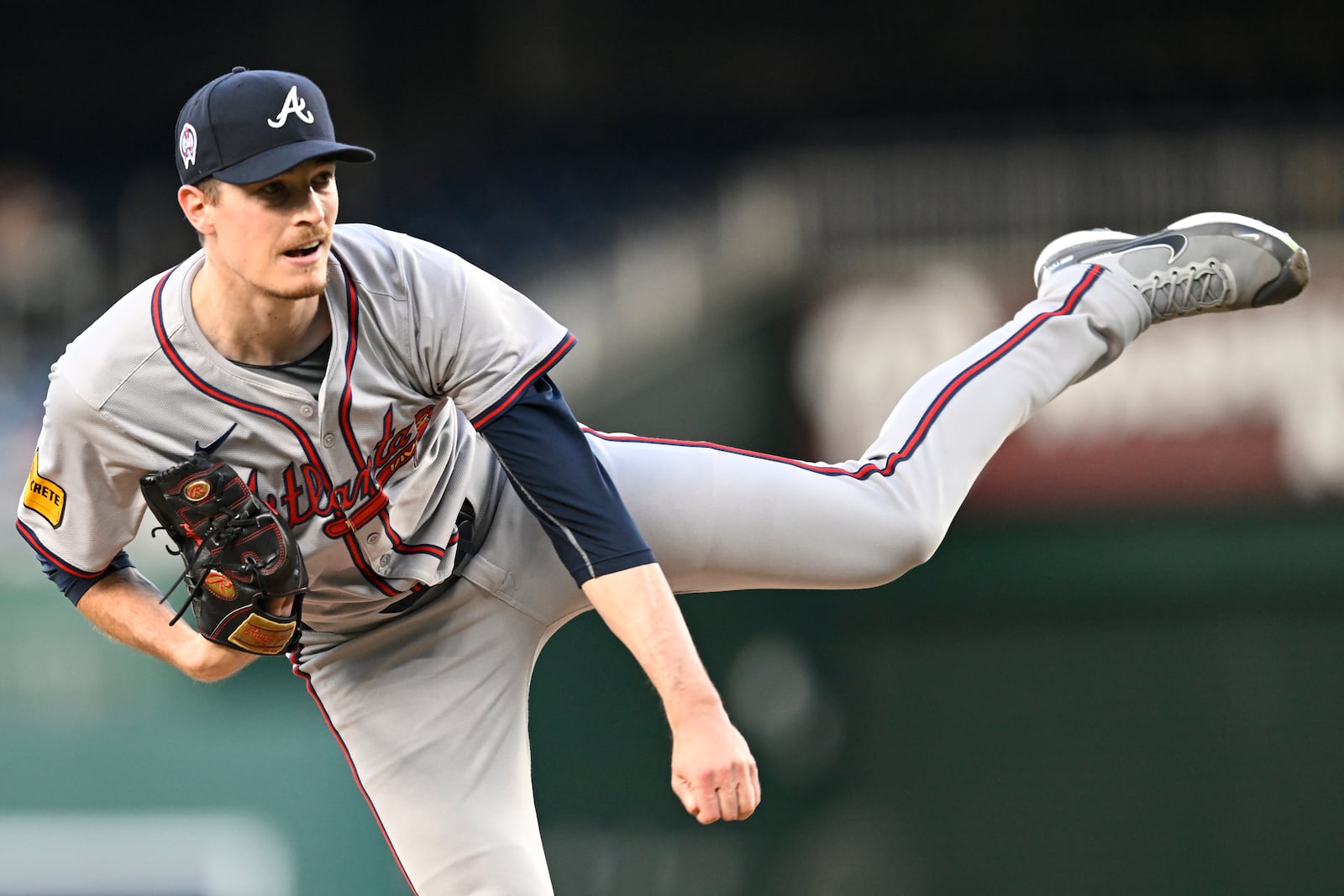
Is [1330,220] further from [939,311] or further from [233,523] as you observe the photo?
[233,523]

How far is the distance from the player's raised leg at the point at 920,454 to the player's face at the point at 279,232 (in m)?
0.52

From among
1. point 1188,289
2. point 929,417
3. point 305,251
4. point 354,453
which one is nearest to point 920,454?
point 929,417

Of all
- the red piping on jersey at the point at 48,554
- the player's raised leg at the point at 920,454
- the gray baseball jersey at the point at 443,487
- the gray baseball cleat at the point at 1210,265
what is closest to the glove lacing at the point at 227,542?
the gray baseball jersey at the point at 443,487

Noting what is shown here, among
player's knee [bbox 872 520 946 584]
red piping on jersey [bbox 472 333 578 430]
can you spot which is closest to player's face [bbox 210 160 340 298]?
red piping on jersey [bbox 472 333 578 430]

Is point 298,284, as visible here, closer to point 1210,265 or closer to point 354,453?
point 354,453

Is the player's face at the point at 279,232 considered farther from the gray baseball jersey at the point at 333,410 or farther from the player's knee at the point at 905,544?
the player's knee at the point at 905,544

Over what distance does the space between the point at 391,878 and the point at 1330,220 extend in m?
3.56

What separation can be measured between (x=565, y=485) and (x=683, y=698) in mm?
300

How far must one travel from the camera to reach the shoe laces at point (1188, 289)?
2385 millimetres

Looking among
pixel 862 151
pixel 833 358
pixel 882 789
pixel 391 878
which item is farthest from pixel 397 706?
pixel 862 151

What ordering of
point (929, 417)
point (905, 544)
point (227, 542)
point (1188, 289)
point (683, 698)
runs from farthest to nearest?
point (1188, 289), point (929, 417), point (905, 544), point (227, 542), point (683, 698)

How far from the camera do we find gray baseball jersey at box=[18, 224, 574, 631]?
71.5 inches

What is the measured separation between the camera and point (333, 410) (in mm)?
1879

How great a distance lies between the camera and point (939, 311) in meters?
4.88
